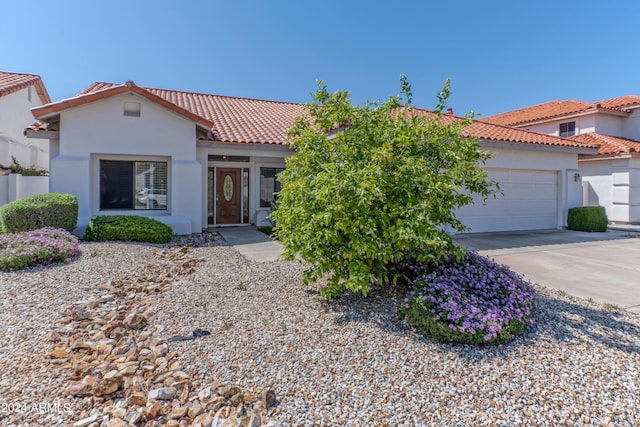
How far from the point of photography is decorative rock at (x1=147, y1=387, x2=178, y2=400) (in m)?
3.22

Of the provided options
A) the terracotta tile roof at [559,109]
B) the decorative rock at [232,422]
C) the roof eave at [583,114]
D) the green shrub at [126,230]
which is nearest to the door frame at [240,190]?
A: the green shrub at [126,230]

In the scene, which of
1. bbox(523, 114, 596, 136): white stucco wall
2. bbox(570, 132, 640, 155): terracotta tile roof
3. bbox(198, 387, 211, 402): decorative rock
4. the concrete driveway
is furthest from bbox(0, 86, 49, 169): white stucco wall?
bbox(523, 114, 596, 136): white stucco wall

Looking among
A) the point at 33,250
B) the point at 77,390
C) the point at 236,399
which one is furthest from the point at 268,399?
the point at 33,250

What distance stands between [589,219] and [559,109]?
11668 millimetres

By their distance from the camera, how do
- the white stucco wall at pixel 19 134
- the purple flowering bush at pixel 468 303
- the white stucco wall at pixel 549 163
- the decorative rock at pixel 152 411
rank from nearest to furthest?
1. the decorative rock at pixel 152 411
2. the purple flowering bush at pixel 468 303
3. the white stucco wall at pixel 549 163
4. the white stucco wall at pixel 19 134

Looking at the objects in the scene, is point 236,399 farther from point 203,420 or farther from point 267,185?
point 267,185

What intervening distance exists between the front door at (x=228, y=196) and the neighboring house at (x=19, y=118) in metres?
9.26

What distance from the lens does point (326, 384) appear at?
3.33 metres

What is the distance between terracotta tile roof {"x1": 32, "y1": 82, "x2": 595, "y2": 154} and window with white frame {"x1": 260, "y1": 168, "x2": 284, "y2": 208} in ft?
5.57

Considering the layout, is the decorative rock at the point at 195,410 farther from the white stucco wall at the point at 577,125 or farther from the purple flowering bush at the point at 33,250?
the white stucco wall at the point at 577,125

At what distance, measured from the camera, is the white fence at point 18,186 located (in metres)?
13.1

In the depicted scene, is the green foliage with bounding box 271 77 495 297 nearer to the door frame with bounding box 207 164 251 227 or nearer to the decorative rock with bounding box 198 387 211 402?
the decorative rock with bounding box 198 387 211 402

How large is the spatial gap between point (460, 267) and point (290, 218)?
2615mm

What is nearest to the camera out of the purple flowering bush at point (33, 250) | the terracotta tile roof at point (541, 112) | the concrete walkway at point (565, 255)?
the concrete walkway at point (565, 255)
